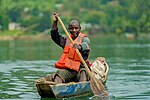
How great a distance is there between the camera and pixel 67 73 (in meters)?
14.0

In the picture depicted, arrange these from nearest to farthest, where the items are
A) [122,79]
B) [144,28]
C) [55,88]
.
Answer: [55,88] → [122,79] → [144,28]

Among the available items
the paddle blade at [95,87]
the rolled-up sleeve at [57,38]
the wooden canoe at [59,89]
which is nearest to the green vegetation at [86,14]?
the rolled-up sleeve at [57,38]

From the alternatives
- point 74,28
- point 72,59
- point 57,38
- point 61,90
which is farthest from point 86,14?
point 61,90

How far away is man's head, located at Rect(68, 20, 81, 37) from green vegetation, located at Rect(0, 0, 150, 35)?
82.3m

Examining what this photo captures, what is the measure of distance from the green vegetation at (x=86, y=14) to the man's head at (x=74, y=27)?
8227cm

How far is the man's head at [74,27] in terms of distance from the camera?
551 inches

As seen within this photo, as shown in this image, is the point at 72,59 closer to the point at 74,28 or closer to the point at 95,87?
the point at 74,28

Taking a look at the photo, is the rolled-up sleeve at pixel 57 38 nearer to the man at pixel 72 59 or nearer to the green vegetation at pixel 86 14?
the man at pixel 72 59

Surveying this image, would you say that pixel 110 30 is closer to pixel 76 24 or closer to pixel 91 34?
pixel 91 34

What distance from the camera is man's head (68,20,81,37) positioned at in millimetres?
14008

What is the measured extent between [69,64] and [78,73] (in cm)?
36

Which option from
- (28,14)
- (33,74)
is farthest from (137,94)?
(28,14)

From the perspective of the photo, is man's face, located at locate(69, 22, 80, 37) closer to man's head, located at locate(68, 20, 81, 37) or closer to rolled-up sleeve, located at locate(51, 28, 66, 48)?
man's head, located at locate(68, 20, 81, 37)

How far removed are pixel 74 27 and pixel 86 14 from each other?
135952 mm
